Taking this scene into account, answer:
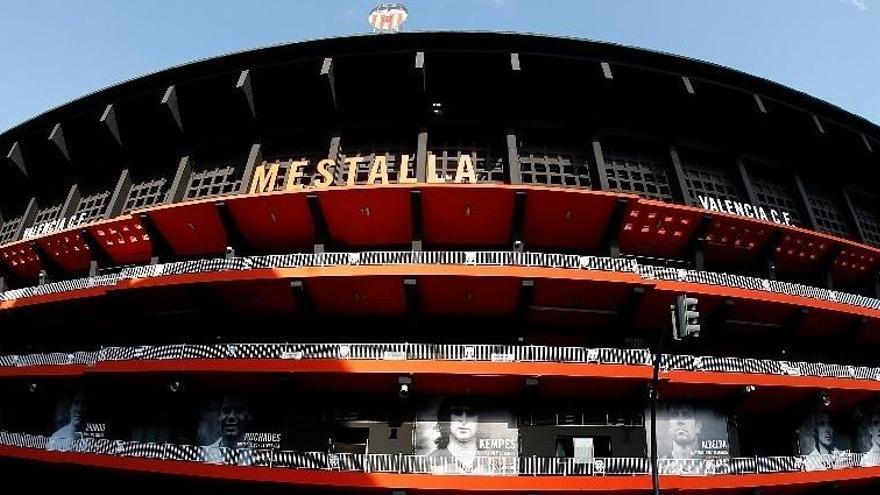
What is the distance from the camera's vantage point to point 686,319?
32.8 feet

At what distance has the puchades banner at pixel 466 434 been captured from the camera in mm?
17047

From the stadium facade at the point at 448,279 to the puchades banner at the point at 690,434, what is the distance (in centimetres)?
9

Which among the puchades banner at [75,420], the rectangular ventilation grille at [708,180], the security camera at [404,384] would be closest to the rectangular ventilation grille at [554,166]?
the rectangular ventilation grille at [708,180]

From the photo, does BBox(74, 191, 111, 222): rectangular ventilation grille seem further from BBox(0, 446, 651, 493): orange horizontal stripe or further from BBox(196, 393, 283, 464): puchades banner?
BBox(0, 446, 651, 493): orange horizontal stripe

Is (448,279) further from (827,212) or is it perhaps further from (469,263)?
(827,212)

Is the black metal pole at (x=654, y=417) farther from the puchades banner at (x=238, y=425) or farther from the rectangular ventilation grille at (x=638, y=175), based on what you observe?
the puchades banner at (x=238, y=425)

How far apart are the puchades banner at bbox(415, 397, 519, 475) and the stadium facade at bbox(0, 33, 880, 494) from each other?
0.23 ft

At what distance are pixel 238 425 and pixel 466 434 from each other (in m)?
7.42

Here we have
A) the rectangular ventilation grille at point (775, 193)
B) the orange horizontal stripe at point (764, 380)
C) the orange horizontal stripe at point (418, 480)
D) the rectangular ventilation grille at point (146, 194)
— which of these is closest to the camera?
the orange horizontal stripe at point (418, 480)

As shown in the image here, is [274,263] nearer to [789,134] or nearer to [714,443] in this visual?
[714,443]

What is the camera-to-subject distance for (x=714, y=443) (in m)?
18.2

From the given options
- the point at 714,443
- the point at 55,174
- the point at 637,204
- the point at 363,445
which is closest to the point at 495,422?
the point at 363,445

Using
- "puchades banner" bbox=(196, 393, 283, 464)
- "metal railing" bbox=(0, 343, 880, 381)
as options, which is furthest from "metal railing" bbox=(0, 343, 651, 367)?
"puchades banner" bbox=(196, 393, 283, 464)

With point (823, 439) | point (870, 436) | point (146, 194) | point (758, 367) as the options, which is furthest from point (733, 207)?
point (146, 194)
